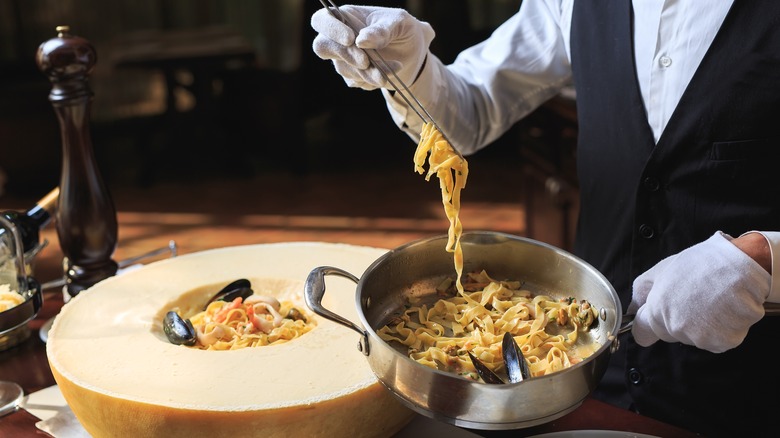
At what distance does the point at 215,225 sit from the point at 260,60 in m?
1.66

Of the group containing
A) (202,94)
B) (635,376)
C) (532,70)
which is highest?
(532,70)

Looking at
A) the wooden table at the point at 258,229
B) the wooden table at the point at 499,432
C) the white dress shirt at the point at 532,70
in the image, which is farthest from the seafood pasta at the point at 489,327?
the wooden table at the point at 258,229

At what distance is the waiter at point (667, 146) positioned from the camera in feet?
4.25

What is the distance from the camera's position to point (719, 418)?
1.44 m

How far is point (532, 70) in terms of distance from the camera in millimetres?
1765

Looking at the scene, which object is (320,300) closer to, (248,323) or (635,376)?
(248,323)

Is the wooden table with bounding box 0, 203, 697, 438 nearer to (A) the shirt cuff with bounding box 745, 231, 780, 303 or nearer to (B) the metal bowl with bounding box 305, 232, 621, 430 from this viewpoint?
(B) the metal bowl with bounding box 305, 232, 621, 430

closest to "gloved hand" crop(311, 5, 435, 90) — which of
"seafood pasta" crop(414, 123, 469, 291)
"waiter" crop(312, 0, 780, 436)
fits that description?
"waiter" crop(312, 0, 780, 436)

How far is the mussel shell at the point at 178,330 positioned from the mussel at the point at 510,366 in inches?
20.3

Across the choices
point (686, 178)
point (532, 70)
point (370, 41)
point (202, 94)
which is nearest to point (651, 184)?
point (686, 178)

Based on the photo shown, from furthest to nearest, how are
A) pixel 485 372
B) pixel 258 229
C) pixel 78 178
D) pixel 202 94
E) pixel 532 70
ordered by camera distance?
pixel 202 94
pixel 258 229
pixel 532 70
pixel 78 178
pixel 485 372

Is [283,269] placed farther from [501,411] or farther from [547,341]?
[501,411]

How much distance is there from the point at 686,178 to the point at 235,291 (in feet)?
2.93

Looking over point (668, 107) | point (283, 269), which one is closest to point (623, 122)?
point (668, 107)
